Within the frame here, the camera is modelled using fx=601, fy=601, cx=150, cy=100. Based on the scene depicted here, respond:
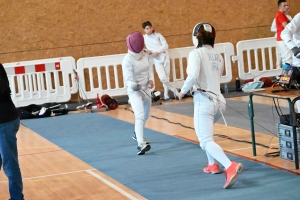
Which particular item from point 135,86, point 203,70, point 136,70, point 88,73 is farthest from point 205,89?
point 88,73

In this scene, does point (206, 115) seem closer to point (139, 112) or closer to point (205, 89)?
point (205, 89)

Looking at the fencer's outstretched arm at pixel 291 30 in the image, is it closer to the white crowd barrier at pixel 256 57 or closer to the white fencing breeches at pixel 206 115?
the white fencing breeches at pixel 206 115

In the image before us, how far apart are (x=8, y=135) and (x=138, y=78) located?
2785mm

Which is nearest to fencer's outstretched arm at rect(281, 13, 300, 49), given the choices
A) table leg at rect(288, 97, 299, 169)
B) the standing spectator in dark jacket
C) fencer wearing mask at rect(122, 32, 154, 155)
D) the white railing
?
table leg at rect(288, 97, 299, 169)

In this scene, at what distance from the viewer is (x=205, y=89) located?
19.3 feet

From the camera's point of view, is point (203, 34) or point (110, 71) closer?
point (203, 34)

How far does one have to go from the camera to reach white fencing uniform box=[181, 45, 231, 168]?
5789 mm

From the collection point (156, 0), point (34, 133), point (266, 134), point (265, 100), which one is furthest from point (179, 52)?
point (266, 134)

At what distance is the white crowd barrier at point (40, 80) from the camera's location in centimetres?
1279

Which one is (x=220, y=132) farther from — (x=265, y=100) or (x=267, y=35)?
(x=267, y=35)

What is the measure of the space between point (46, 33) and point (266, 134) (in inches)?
287

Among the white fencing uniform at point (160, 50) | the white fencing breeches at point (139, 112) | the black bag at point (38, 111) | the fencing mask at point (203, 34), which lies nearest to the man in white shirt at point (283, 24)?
the white fencing uniform at point (160, 50)

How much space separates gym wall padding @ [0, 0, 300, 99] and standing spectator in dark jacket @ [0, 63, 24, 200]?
866 centimetres

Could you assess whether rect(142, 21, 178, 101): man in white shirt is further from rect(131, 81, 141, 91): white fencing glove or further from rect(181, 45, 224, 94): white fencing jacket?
rect(181, 45, 224, 94): white fencing jacket
